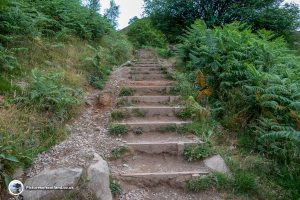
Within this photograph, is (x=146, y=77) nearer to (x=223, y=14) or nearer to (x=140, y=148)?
(x=140, y=148)

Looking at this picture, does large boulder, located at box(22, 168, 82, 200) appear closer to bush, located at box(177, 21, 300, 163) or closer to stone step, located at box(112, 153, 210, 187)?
stone step, located at box(112, 153, 210, 187)

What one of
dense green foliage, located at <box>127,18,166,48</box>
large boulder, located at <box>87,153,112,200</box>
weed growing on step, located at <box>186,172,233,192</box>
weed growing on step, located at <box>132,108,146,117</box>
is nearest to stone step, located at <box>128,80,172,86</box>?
weed growing on step, located at <box>132,108,146,117</box>

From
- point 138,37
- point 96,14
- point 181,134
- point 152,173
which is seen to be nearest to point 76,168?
point 152,173

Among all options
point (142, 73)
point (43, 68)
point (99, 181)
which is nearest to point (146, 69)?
point (142, 73)

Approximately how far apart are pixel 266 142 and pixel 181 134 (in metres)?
1.40

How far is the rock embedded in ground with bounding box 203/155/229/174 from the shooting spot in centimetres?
427

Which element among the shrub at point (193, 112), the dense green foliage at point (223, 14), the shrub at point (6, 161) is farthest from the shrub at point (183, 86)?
the dense green foliage at point (223, 14)

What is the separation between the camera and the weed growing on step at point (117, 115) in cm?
579

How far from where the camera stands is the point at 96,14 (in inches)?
448

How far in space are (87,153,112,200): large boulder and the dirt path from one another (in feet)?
0.71

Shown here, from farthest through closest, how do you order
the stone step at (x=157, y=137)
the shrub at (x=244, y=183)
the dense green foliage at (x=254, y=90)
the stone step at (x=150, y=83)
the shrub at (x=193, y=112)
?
the stone step at (x=150, y=83)
the shrub at (x=193, y=112)
the stone step at (x=157, y=137)
the dense green foliage at (x=254, y=90)
the shrub at (x=244, y=183)

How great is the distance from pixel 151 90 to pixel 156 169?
3071 millimetres

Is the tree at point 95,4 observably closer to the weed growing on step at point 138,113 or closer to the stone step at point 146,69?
the stone step at point 146,69

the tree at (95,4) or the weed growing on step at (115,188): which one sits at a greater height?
the tree at (95,4)
